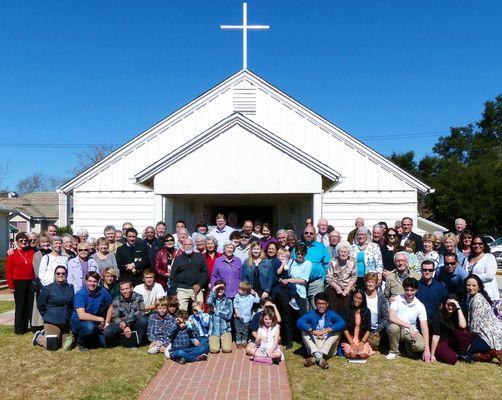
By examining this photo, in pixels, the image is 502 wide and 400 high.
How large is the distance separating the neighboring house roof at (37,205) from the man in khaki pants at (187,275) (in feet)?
119

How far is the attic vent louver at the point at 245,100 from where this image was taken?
1527 centimetres

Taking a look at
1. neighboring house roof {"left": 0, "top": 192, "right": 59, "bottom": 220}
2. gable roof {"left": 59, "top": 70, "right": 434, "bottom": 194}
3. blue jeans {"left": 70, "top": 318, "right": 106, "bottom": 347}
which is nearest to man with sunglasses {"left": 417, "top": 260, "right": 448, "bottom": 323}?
blue jeans {"left": 70, "top": 318, "right": 106, "bottom": 347}

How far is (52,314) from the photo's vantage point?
7.73 meters

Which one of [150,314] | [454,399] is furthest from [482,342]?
[150,314]

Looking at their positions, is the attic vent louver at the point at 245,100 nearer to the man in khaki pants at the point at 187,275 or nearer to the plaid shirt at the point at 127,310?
the man in khaki pants at the point at 187,275

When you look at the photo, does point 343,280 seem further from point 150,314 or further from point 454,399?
point 150,314

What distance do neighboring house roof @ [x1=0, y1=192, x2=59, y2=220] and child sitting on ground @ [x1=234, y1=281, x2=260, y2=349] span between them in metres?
36.9

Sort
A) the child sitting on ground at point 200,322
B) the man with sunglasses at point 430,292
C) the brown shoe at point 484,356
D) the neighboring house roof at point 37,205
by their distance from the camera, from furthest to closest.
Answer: the neighboring house roof at point 37,205 → the child sitting on ground at point 200,322 → the man with sunglasses at point 430,292 → the brown shoe at point 484,356

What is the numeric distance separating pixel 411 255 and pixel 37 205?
44174 mm

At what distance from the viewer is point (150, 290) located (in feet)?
26.5

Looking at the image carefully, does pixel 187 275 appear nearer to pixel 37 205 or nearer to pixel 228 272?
pixel 228 272

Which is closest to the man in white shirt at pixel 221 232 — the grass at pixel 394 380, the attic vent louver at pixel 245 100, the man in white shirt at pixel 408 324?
the grass at pixel 394 380

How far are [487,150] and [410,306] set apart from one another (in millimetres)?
58629

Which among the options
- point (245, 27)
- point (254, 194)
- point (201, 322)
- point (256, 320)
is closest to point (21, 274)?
point (201, 322)
